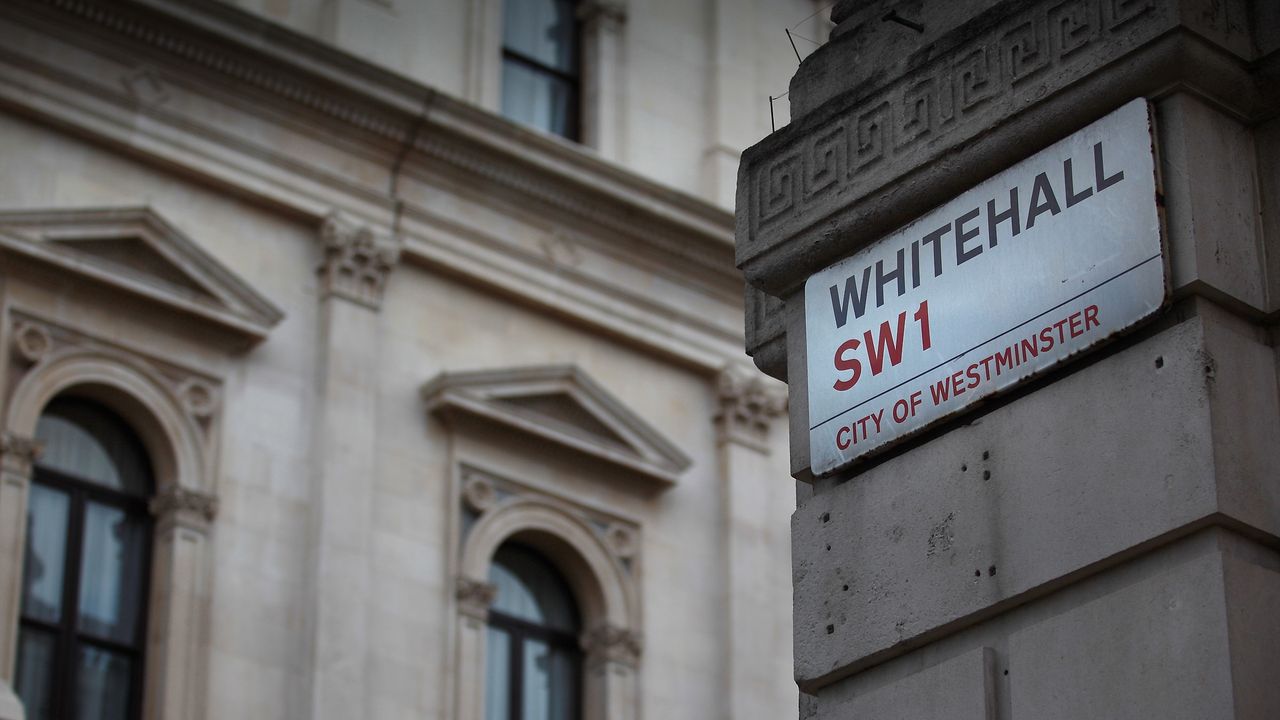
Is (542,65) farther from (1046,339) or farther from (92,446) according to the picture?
(1046,339)

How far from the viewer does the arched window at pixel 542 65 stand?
31344 mm

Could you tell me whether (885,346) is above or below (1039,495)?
above

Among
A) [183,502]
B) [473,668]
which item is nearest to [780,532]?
[473,668]

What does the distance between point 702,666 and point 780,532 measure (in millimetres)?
1976

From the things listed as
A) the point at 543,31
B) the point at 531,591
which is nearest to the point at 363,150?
the point at 543,31

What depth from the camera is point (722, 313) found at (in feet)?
104

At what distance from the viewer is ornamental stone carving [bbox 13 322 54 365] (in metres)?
25.7

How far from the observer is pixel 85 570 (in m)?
25.8

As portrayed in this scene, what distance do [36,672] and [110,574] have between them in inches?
49.7

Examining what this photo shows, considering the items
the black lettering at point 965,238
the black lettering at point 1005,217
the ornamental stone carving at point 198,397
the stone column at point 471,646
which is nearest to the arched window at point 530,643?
the stone column at point 471,646

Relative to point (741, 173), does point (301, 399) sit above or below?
above

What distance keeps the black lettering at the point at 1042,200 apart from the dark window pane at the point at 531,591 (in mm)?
21625

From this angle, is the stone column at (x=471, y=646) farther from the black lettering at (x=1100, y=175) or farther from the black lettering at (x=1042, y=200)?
the black lettering at (x=1100, y=175)

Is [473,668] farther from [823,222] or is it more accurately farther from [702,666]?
[823,222]
